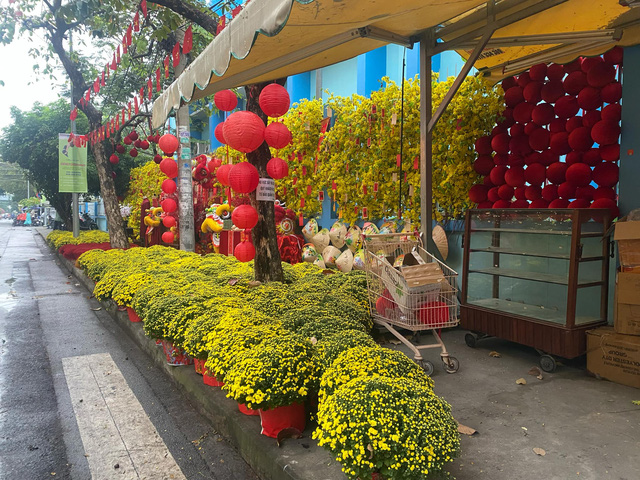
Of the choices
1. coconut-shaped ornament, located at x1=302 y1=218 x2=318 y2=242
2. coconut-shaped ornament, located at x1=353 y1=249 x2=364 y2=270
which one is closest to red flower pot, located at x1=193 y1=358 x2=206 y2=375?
coconut-shaped ornament, located at x1=353 y1=249 x2=364 y2=270

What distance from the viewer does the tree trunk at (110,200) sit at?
1420cm

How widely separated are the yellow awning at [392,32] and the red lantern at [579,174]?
4.21ft

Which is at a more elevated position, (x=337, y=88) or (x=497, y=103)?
(x=337, y=88)

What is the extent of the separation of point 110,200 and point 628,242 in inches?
536

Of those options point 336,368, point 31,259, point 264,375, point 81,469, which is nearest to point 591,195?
point 336,368

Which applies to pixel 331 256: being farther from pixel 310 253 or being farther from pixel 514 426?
pixel 514 426

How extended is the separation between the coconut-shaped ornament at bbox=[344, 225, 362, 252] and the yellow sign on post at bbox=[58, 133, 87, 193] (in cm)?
1169

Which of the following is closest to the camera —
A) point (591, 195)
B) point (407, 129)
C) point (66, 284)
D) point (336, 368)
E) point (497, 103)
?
point (336, 368)

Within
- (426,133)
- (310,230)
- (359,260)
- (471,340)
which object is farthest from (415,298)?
(310,230)

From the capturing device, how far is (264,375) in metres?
3.17

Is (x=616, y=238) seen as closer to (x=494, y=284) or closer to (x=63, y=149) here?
(x=494, y=284)

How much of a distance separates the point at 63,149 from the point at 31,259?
19.8 ft

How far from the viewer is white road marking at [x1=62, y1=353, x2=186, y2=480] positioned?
3422 millimetres

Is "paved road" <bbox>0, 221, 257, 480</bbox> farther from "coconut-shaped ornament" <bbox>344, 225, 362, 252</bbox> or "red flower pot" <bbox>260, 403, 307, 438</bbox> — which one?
"coconut-shaped ornament" <bbox>344, 225, 362, 252</bbox>
